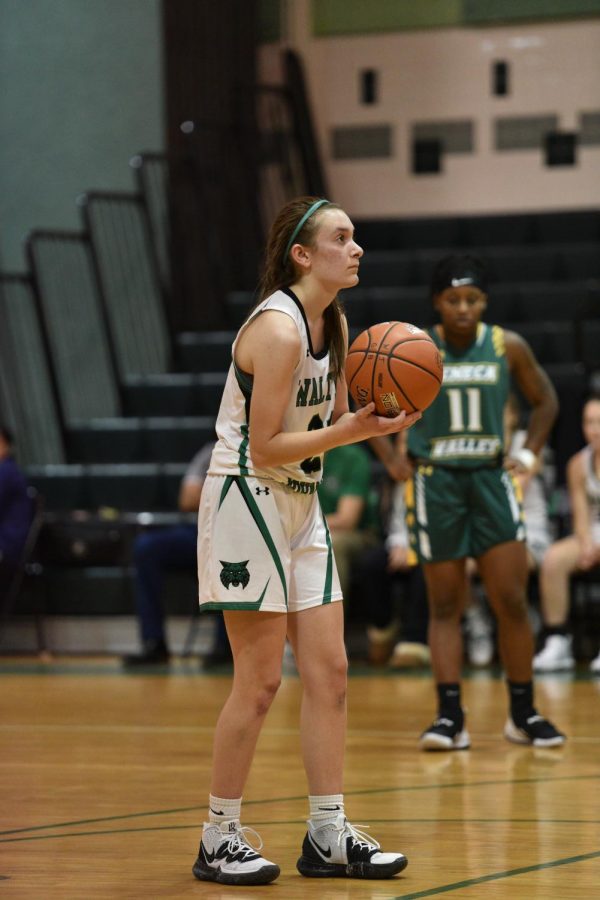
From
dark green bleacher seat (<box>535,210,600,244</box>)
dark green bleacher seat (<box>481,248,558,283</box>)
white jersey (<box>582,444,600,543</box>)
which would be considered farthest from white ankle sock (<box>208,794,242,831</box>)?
dark green bleacher seat (<box>535,210,600,244</box>)

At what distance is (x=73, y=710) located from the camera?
6230 millimetres

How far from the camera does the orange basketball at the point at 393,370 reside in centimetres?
310

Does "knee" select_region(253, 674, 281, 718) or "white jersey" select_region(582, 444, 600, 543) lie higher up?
"knee" select_region(253, 674, 281, 718)

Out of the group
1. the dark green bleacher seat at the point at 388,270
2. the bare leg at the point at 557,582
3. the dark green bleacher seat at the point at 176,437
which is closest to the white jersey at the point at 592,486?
the bare leg at the point at 557,582

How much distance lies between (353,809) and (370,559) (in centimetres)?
398

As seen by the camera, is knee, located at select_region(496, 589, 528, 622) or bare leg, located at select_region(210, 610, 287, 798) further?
knee, located at select_region(496, 589, 528, 622)

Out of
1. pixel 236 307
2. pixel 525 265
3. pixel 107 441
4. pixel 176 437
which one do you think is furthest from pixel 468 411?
pixel 236 307

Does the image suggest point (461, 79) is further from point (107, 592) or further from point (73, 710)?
point (73, 710)

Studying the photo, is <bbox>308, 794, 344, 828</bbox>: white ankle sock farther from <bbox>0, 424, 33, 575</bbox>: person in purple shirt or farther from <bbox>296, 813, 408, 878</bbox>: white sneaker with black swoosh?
<bbox>0, 424, 33, 575</bbox>: person in purple shirt

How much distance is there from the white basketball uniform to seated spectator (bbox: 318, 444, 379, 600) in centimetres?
461

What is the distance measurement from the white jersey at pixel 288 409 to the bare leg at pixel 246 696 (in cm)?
30

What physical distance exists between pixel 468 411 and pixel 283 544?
1.90 metres

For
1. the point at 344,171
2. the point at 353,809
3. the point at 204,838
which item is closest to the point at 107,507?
the point at 344,171

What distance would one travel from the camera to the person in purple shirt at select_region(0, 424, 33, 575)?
28.1 feet
